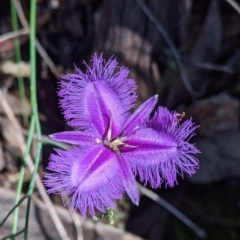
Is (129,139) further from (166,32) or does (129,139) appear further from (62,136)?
(166,32)

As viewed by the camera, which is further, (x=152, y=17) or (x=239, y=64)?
(x=239, y=64)

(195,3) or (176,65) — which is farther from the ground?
(195,3)

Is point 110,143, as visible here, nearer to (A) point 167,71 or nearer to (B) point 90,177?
(B) point 90,177

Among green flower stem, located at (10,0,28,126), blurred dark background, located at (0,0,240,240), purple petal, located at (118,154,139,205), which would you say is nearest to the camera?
purple petal, located at (118,154,139,205)

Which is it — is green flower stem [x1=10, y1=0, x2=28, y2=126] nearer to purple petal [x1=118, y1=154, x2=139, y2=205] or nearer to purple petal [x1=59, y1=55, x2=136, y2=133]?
purple petal [x1=59, y1=55, x2=136, y2=133]

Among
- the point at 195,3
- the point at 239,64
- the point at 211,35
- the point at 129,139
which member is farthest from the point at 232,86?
the point at 129,139

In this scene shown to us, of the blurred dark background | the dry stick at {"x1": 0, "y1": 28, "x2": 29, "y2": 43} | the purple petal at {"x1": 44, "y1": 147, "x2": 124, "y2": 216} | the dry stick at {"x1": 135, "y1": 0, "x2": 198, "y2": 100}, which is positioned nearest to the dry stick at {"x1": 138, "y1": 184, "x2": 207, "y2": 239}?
the blurred dark background

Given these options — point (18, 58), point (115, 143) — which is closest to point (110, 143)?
point (115, 143)
